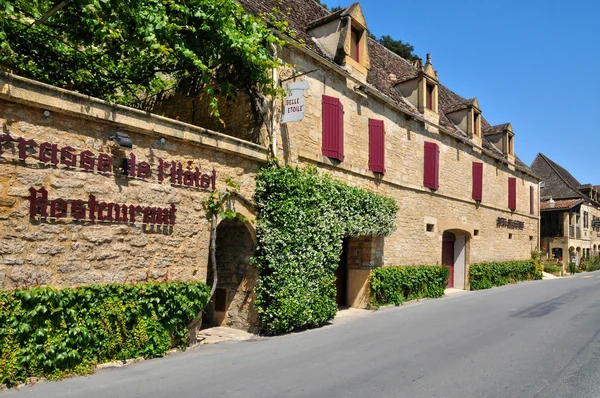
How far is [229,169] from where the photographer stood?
817 cm

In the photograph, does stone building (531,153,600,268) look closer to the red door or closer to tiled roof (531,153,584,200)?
tiled roof (531,153,584,200)

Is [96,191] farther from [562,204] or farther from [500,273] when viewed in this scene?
[562,204]

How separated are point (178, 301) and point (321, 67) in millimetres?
6641

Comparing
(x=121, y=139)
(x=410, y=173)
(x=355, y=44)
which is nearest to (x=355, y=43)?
(x=355, y=44)

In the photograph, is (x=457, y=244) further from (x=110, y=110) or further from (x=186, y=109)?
(x=110, y=110)

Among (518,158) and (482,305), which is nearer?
(482,305)

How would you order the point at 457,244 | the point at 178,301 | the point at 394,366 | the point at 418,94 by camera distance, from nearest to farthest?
1. the point at 394,366
2. the point at 178,301
3. the point at 418,94
4. the point at 457,244

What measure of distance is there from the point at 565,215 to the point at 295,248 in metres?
34.9

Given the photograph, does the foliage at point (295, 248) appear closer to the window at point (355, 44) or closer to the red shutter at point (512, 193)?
the window at point (355, 44)

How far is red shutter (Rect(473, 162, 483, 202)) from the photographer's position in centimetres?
1805

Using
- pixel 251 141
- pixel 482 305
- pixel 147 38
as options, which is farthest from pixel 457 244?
pixel 147 38

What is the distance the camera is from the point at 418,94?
15406mm

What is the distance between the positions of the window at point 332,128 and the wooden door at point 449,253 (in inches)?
329

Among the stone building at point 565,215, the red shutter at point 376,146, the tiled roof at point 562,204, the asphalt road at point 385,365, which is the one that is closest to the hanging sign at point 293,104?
the red shutter at point 376,146
